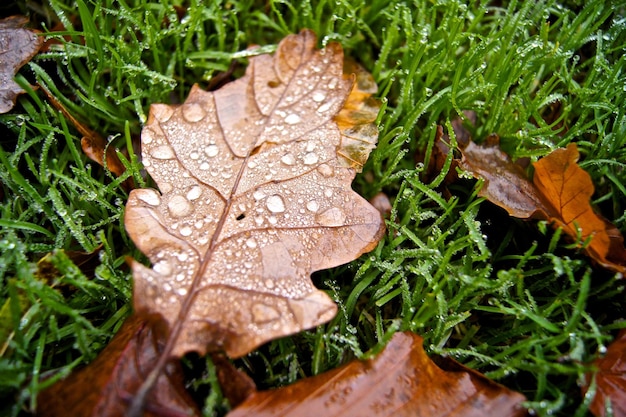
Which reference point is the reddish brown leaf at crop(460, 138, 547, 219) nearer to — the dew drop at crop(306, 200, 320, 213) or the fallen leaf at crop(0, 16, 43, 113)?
the dew drop at crop(306, 200, 320, 213)

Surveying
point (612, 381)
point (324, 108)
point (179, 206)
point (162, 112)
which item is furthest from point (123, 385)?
point (612, 381)

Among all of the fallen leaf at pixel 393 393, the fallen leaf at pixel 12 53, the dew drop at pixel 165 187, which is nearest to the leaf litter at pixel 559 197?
the fallen leaf at pixel 393 393

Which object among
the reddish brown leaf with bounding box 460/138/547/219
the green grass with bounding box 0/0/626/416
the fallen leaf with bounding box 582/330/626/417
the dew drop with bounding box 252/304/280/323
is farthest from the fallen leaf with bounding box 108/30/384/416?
the fallen leaf with bounding box 582/330/626/417

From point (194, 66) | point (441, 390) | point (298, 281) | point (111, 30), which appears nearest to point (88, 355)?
point (298, 281)

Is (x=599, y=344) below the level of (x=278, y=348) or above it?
above

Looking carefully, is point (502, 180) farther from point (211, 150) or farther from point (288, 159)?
point (211, 150)

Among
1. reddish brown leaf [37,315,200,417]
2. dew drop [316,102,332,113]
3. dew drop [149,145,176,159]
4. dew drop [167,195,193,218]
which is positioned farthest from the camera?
dew drop [316,102,332,113]

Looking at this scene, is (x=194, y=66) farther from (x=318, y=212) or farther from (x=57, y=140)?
(x=318, y=212)
